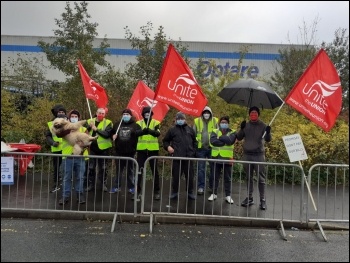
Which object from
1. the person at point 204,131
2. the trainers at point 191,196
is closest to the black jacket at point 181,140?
the person at point 204,131

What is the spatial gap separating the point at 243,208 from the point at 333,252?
6.87ft

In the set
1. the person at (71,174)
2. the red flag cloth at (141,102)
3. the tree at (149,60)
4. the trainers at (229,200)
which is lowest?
the trainers at (229,200)

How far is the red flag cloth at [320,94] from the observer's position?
6.79 m

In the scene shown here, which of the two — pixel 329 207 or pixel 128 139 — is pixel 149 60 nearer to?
pixel 128 139

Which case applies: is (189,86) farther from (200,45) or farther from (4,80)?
(200,45)

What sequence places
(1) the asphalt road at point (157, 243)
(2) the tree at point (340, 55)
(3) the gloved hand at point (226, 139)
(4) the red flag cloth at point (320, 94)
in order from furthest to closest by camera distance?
(2) the tree at point (340, 55) → (3) the gloved hand at point (226, 139) → (4) the red flag cloth at point (320, 94) → (1) the asphalt road at point (157, 243)

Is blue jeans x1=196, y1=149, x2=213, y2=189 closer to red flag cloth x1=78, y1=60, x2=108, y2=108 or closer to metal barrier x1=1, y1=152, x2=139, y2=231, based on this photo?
metal barrier x1=1, y1=152, x2=139, y2=231

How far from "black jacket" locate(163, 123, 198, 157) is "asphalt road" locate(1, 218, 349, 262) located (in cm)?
157

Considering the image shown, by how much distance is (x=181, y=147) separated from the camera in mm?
7531

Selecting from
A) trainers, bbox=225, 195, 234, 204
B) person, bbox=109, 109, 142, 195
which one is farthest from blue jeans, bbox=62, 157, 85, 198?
trainers, bbox=225, 195, 234, 204

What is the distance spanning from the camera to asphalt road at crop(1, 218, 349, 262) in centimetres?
503

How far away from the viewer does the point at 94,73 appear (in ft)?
39.1

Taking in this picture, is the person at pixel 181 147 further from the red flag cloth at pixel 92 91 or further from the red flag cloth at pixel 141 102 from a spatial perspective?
the red flag cloth at pixel 92 91

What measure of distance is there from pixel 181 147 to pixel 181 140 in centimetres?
13
